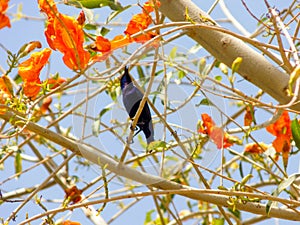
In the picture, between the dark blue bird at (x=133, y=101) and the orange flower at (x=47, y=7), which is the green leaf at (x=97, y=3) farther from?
the dark blue bird at (x=133, y=101)

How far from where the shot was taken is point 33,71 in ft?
4.47

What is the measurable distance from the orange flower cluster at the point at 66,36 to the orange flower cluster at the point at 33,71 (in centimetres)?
9

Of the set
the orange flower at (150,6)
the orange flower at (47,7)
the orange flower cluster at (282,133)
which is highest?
the orange flower at (47,7)

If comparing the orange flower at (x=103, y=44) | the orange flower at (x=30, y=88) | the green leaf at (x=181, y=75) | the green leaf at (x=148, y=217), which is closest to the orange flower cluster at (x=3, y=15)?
the orange flower at (x=30, y=88)

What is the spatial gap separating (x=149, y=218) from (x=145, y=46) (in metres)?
1.35

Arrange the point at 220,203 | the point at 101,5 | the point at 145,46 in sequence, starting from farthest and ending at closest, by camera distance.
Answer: the point at 101,5, the point at 220,203, the point at 145,46

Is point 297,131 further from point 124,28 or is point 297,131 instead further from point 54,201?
point 54,201

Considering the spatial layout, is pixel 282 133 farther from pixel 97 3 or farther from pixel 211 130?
pixel 97 3

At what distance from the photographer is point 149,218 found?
2.37m

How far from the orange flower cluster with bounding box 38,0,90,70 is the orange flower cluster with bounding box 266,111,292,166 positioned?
578 mm

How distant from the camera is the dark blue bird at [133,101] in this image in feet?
3.59

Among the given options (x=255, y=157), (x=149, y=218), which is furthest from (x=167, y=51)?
(x=149, y=218)

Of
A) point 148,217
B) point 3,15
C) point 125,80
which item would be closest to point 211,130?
point 125,80

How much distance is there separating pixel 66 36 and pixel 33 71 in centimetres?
14
